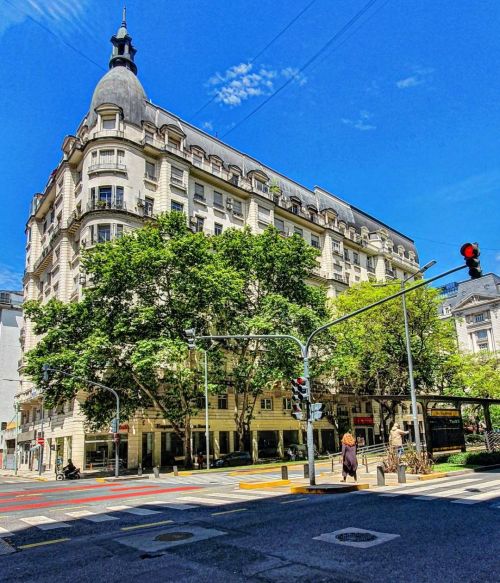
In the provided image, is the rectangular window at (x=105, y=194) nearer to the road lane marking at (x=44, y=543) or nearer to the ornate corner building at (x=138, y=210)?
the ornate corner building at (x=138, y=210)

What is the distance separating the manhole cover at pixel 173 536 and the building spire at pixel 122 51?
48.9m

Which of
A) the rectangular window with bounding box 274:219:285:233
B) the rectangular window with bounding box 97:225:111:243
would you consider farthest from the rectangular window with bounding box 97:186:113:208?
the rectangular window with bounding box 274:219:285:233

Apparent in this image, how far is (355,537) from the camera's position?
27.2ft

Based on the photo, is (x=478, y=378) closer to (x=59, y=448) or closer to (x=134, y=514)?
(x=59, y=448)

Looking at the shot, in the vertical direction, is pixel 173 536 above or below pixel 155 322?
below

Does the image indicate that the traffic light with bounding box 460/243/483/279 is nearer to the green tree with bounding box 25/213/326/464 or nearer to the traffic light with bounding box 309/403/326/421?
the traffic light with bounding box 309/403/326/421

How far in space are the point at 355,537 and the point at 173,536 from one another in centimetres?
319

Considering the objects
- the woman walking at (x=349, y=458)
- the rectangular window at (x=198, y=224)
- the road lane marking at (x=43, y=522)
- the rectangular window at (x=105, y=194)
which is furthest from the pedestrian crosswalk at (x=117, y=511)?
the rectangular window at (x=198, y=224)

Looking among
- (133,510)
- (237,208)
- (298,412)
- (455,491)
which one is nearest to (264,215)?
(237,208)

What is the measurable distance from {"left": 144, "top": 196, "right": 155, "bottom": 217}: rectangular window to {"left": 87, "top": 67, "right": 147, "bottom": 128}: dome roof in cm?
696

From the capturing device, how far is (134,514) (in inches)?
479

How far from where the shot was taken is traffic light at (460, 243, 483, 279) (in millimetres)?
12023

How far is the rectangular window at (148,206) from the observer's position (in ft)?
135

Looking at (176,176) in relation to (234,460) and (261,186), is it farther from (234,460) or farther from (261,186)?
(234,460)
